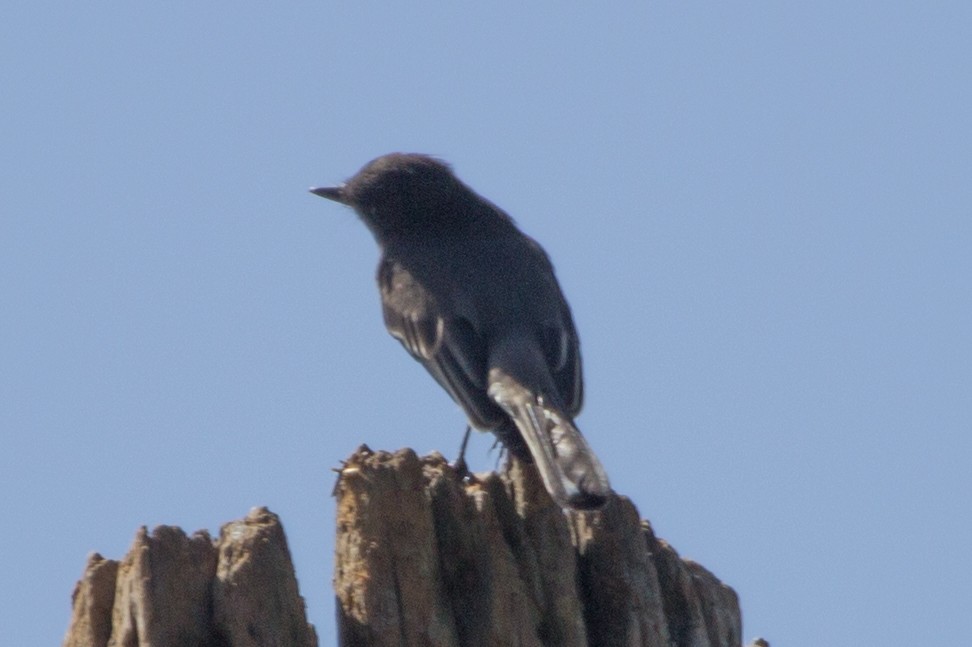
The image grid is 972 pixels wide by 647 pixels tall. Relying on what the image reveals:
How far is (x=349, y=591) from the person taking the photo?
21.9 feet

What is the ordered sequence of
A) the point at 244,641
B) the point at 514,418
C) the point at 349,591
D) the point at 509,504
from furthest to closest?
1. the point at 514,418
2. the point at 509,504
3. the point at 349,591
4. the point at 244,641

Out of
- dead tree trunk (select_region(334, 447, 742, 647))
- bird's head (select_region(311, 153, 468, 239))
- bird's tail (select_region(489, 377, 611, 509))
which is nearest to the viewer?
dead tree trunk (select_region(334, 447, 742, 647))

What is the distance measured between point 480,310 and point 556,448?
2.45m

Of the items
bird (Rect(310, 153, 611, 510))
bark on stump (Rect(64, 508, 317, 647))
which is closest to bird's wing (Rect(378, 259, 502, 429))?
bird (Rect(310, 153, 611, 510))

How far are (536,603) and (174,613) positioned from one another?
1.53 meters

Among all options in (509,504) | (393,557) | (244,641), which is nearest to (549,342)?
(509,504)

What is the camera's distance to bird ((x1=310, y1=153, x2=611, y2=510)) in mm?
8719

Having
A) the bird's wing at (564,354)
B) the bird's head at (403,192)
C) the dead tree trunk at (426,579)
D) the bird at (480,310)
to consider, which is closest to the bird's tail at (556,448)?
the bird at (480,310)

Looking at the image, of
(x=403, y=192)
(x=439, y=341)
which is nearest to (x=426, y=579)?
(x=439, y=341)

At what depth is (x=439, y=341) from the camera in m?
10.4

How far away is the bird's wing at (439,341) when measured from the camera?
31.9 feet

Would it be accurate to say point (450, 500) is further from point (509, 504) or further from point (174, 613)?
point (174, 613)

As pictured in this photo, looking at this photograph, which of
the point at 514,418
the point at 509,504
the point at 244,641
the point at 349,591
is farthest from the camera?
the point at 514,418

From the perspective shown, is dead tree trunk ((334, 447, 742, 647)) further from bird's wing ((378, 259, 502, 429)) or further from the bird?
bird's wing ((378, 259, 502, 429))
